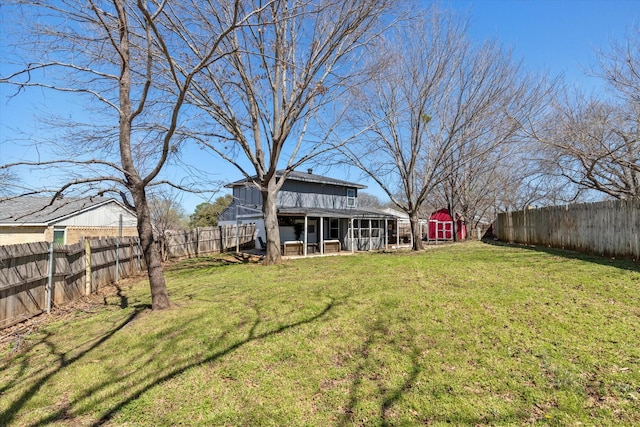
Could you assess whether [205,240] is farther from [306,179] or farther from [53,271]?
[53,271]

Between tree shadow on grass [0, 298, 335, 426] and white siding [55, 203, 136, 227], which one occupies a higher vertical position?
white siding [55, 203, 136, 227]

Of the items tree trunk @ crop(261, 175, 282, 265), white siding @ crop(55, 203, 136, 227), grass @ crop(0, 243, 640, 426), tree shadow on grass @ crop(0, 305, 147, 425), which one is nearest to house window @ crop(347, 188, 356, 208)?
Result: tree trunk @ crop(261, 175, 282, 265)

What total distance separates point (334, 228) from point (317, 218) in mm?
1512

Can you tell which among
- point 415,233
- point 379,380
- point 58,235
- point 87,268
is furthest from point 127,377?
point 58,235

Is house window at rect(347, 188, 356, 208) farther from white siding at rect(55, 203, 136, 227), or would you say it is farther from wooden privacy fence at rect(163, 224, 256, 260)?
white siding at rect(55, 203, 136, 227)

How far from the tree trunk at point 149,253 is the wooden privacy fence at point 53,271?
83.8 inches

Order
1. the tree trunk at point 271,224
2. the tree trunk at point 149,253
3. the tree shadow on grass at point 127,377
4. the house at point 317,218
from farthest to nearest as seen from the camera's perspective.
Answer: the house at point 317,218, the tree trunk at point 271,224, the tree trunk at point 149,253, the tree shadow on grass at point 127,377

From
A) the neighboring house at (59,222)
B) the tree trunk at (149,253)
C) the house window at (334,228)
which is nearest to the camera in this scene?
the tree trunk at (149,253)

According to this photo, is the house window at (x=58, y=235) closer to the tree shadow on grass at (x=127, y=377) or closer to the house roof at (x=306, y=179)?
the house roof at (x=306, y=179)

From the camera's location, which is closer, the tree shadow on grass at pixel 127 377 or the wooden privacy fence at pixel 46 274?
the tree shadow on grass at pixel 127 377

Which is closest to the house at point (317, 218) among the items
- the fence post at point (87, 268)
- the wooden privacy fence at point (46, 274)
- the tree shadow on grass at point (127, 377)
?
the wooden privacy fence at point (46, 274)

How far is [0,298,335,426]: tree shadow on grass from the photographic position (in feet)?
9.58

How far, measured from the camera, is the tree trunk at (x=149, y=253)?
18.9 feet

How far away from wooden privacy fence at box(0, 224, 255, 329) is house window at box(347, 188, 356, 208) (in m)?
15.7
